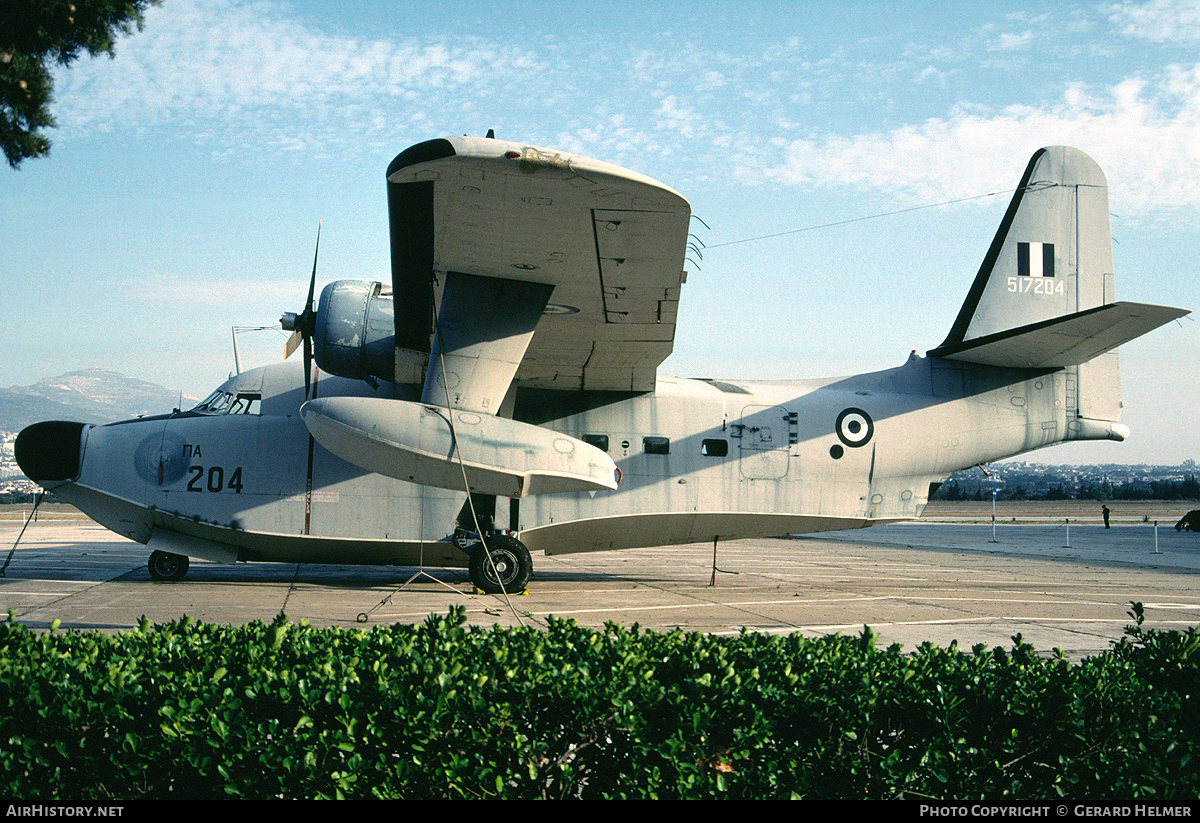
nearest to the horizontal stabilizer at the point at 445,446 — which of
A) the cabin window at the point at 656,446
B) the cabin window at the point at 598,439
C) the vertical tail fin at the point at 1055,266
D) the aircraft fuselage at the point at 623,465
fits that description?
the aircraft fuselage at the point at 623,465

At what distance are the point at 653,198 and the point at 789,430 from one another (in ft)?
21.3

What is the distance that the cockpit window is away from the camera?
470 inches

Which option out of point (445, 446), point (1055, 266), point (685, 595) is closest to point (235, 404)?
point (445, 446)

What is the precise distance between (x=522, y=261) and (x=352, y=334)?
359 centimetres

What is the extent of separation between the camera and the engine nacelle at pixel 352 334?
10.7 metres

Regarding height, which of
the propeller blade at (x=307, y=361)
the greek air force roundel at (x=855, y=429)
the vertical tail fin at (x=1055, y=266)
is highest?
the vertical tail fin at (x=1055, y=266)

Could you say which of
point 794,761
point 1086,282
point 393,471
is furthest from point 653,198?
point 1086,282

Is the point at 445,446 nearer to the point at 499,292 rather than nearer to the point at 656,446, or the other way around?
the point at 499,292

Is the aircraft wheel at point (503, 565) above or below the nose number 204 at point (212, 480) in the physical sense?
below

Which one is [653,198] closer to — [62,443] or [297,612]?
[297,612]

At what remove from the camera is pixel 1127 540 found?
27797 millimetres

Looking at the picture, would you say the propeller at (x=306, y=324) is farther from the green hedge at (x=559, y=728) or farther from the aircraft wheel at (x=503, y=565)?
the green hedge at (x=559, y=728)

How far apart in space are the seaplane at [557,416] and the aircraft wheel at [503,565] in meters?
0.03

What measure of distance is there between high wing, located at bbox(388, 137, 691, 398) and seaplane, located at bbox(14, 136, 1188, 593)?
0.04 metres
